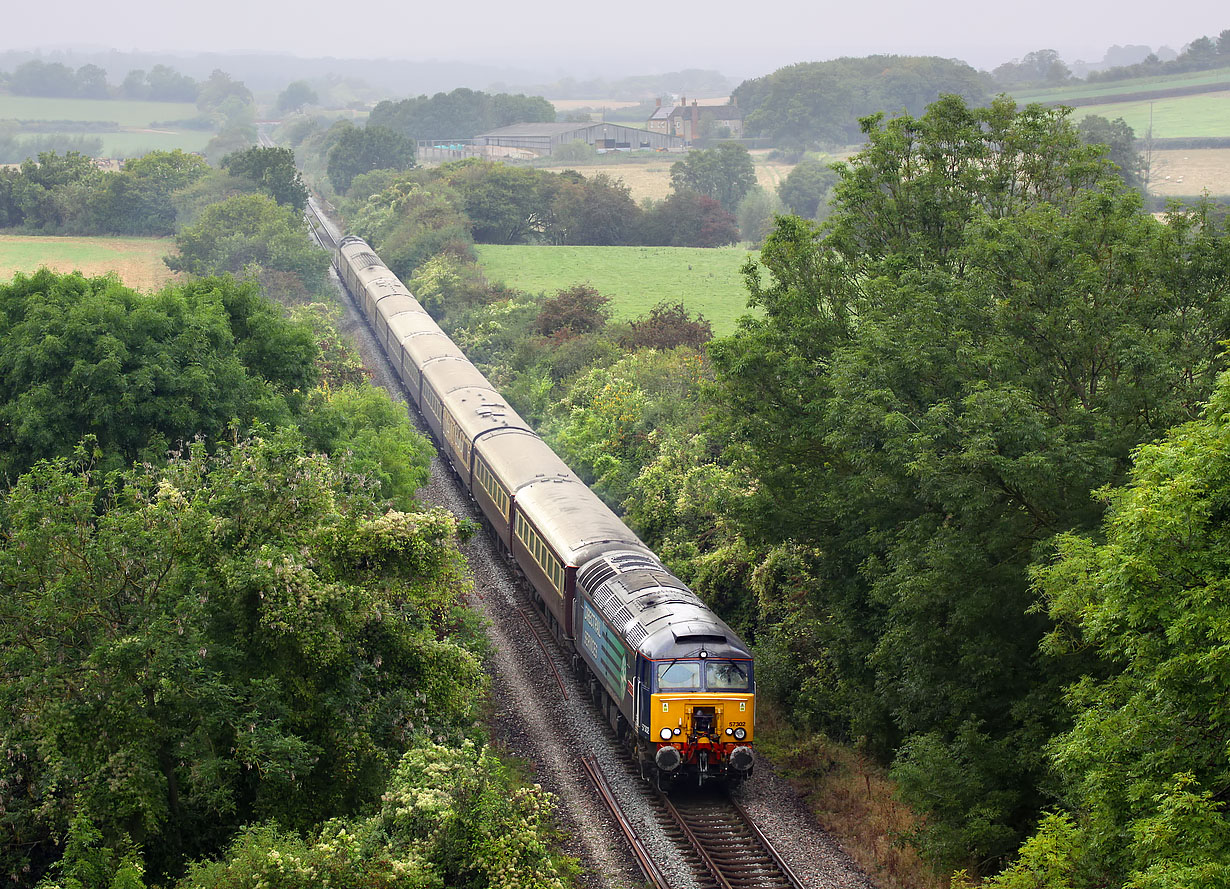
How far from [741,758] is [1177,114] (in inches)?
4766

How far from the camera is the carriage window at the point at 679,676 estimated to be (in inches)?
824

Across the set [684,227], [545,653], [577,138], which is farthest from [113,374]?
[577,138]

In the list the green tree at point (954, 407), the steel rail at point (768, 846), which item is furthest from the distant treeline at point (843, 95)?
the steel rail at point (768, 846)

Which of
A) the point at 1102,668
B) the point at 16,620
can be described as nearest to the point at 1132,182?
the point at 1102,668

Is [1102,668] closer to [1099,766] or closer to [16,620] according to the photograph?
[1099,766]

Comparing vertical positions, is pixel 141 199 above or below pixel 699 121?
below

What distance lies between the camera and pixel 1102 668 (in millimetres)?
17469

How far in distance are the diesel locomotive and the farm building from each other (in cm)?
10995

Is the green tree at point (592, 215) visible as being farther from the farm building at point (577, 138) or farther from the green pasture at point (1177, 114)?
the farm building at point (577, 138)

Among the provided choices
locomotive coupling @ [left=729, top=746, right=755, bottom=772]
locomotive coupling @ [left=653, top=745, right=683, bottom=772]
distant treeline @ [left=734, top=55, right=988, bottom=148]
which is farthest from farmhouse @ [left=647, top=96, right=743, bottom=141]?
locomotive coupling @ [left=653, top=745, right=683, bottom=772]

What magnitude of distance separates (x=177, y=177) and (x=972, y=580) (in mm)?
85928

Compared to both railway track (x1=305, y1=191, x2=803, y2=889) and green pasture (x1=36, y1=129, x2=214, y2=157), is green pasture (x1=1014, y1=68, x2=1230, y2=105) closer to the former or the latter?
green pasture (x1=36, y1=129, x2=214, y2=157)

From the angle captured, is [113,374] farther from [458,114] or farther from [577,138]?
[458,114]

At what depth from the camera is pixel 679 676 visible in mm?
21000
